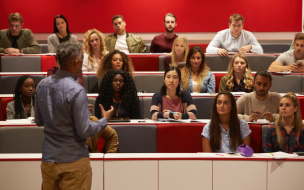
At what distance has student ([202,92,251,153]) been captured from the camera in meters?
1.97

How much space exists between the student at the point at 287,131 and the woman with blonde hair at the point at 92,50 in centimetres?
205

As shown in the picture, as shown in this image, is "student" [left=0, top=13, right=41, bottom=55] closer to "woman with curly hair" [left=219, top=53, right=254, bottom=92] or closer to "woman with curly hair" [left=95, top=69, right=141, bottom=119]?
"woman with curly hair" [left=95, top=69, right=141, bottom=119]

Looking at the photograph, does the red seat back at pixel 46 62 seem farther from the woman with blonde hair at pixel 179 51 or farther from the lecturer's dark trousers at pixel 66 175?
the lecturer's dark trousers at pixel 66 175

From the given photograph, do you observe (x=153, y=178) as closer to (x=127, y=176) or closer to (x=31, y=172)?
(x=127, y=176)

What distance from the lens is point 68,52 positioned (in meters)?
1.26

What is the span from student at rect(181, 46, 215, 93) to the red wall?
2.42 m

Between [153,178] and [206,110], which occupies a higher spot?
[206,110]

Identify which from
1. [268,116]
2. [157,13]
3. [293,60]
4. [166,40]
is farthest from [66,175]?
[157,13]

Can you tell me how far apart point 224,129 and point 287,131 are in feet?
1.22

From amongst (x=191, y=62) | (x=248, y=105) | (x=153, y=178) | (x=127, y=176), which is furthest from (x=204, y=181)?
(x=191, y=62)

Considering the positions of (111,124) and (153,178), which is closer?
(153,178)

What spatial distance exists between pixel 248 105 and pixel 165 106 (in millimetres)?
613

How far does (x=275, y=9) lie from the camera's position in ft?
17.4

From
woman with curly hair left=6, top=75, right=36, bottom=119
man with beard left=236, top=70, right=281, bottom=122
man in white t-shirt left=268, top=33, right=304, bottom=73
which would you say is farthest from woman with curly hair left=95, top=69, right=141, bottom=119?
man in white t-shirt left=268, top=33, right=304, bottom=73
